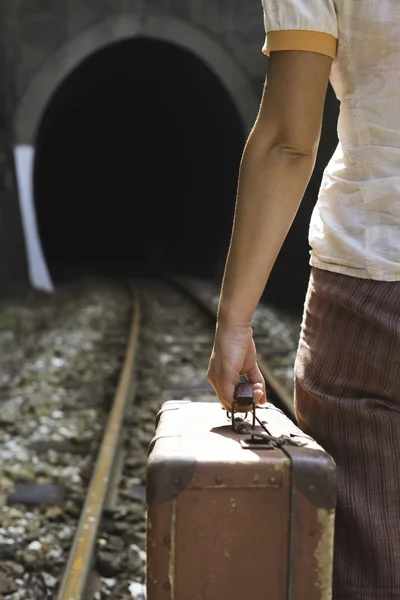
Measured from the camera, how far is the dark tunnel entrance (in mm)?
13297

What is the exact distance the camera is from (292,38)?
1211mm

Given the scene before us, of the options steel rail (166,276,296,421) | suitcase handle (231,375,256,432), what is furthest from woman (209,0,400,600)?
steel rail (166,276,296,421)

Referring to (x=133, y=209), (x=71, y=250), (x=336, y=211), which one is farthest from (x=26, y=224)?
(x=71, y=250)


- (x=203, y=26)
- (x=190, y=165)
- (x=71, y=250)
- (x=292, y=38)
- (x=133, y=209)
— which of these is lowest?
(x=71, y=250)

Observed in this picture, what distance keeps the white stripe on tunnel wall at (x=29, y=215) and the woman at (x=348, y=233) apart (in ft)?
37.1

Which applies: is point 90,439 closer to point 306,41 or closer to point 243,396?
point 243,396

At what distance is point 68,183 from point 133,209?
283cm

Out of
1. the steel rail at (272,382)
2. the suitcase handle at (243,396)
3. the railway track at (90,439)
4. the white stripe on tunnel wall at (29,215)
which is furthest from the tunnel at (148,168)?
the suitcase handle at (243,396)

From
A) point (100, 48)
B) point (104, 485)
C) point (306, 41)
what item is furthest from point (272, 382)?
point (100, 48)

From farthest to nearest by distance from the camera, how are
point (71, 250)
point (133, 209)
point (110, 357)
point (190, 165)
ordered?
point (71, 250)
point (133, 209)
point (190, 165)
point (110, 357)

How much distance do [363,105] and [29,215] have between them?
11448 millimetres

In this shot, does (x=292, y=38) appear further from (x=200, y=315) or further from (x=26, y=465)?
(x=200, y=315)

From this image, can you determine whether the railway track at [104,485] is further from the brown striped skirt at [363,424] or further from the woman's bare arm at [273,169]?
the woman's bare arm at [273,169]

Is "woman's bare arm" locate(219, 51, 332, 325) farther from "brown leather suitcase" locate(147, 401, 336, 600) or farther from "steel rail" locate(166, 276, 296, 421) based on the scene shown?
"steel rail" locate(166, 276, 296, 421)
